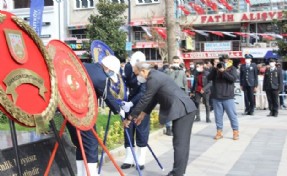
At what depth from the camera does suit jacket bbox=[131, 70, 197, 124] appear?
5.44m

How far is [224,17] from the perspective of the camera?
3312cm

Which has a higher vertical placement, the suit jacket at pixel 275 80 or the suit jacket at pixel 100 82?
the suit jacket at pixel 100 82

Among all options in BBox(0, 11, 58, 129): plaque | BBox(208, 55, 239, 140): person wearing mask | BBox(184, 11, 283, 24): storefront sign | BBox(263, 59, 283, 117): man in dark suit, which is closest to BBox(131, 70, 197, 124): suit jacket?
BBox(0, 11, 58, 129): plaque

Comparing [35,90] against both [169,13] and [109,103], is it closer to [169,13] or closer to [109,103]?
[109,103]

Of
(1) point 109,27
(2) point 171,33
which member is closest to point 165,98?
→ (2) point 171,33

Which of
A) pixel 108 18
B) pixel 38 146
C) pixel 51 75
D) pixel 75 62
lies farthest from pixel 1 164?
pixel 108 18

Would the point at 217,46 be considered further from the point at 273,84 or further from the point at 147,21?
the point at 273,84

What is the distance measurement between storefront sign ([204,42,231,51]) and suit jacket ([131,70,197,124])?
2868cm

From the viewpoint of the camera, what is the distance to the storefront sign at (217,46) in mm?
33531

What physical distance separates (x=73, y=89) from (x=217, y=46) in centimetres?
3045

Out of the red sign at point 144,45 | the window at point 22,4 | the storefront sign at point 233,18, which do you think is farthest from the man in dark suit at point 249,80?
the window at point 22,4

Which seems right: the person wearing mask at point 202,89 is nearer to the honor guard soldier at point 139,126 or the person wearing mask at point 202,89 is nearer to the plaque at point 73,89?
the honor guard soldier at point 139,126

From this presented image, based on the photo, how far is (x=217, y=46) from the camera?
3391 cm

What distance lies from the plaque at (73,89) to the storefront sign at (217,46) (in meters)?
29.8
